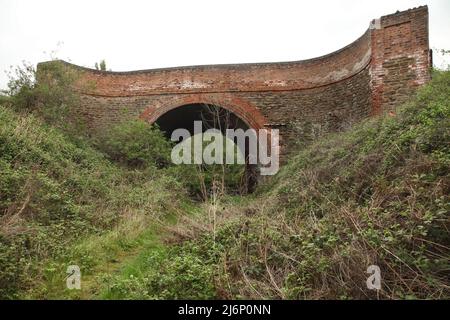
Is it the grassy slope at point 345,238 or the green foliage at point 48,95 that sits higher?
the green foliage at point 48,95

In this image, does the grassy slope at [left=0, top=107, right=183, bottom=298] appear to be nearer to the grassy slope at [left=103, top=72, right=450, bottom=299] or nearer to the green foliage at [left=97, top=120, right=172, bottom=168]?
the grassy slope at [left=103, top=72, right=450, bottom=299]

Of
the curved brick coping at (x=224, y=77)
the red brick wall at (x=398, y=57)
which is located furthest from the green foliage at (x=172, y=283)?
the curved brick coping at (x=224, y=77)

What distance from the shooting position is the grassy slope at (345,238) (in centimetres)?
342

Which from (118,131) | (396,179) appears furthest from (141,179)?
(396,179)

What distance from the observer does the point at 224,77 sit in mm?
13641

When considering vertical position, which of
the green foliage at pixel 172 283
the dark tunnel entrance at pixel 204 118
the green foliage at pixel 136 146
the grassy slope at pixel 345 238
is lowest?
the green foliage at pixel 172 283

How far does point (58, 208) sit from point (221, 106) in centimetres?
839

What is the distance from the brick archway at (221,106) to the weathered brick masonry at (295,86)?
0.04m

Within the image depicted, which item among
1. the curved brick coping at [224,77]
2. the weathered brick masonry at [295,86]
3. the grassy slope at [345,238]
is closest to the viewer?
the grassy slope at [345,238]

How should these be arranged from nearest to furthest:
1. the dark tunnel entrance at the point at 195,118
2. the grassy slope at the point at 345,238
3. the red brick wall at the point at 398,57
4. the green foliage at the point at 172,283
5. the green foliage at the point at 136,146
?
1. the grassy slope at the point at 345,238
2. the green foliage at the point at 172,283
3. the red brick wall at the point at 398,57
4. the green foliage at the point at 136,146
5. the dark tunnel entrance at the point at 195,118

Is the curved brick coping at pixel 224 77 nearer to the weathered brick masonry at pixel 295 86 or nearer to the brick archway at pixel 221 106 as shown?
the weathered brick masonry at pixel 295 86

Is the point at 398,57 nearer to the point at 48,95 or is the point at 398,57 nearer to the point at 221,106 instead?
the point at 221,106

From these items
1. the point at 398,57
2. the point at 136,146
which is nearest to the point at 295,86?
the point at 398,57
